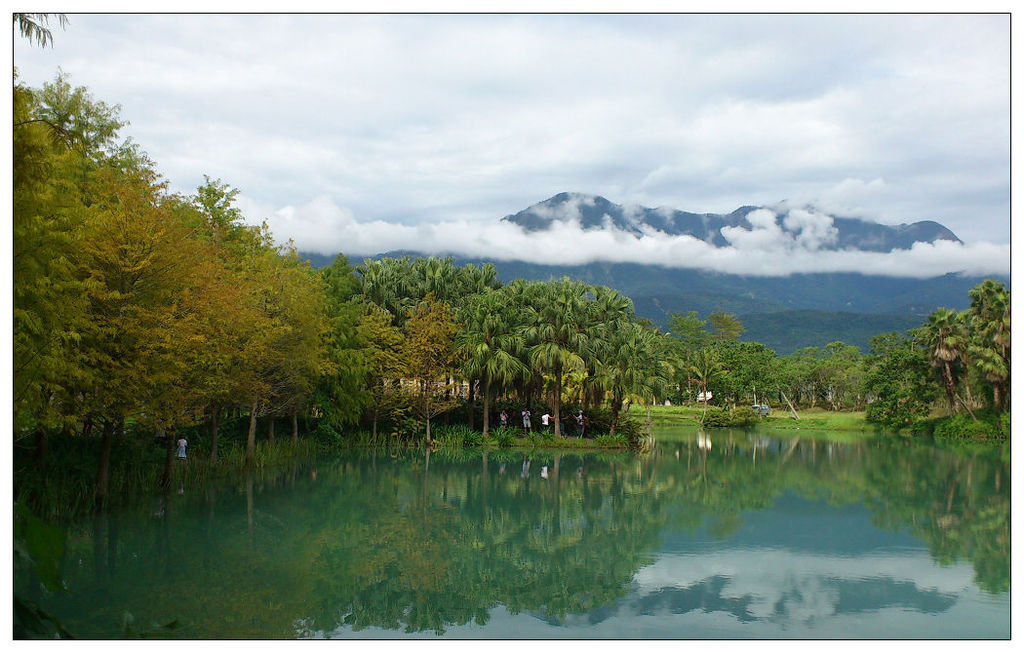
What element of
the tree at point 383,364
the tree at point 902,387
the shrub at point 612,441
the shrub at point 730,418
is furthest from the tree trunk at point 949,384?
the tree at point 383,364

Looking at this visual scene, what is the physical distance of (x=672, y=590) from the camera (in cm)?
1034

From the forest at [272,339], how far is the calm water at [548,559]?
101 inches

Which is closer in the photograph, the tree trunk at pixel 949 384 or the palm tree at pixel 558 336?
the palm tree at pixel 558 336

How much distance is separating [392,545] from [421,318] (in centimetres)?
1985

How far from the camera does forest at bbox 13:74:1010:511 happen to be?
11.3m

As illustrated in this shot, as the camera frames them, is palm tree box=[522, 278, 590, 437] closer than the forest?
No

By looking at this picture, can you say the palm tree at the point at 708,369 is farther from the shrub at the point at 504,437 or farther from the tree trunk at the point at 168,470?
the tree trunk at the point at 168,470

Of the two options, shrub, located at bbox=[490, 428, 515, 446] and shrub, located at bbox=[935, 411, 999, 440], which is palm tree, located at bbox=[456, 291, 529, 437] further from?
shrub, located at bbox=[935, 411, 999, 440]

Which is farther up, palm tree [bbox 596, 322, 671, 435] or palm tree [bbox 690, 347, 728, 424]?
palm tree [bbox 596, 322, 671, 435]

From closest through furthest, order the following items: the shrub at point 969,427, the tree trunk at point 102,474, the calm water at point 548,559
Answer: the calm water at point 548,559 < the tree trunk at point 102,474 < the shrub at point 969,427

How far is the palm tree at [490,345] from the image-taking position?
31.2m

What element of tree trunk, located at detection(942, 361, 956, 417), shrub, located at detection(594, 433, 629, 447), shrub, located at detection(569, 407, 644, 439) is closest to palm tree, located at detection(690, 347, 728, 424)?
tree trunk, located at detection(942, 361, 956, 417)

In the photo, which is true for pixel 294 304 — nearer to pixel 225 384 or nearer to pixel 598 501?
pixel 225 384

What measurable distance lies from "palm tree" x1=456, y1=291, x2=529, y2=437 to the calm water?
9.08 metres
